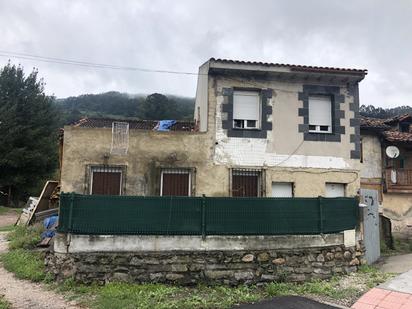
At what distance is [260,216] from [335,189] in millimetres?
6079

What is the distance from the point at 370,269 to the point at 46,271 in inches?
336

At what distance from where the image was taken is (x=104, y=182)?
1289 centimetres

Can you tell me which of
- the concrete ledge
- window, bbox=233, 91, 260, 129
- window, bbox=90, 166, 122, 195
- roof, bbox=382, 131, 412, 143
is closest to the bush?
window, bbox=90, 166, 122, 195

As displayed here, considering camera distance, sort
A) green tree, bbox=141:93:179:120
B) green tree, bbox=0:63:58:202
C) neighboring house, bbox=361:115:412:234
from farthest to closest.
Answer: green tree, bbox=141:93:179:120, green tree, bbox=0:63:58:202, neighboring house, bbox=361:115:412:234

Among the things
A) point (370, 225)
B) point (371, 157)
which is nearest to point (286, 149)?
point (370, 225)

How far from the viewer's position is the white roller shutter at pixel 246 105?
13820 mm

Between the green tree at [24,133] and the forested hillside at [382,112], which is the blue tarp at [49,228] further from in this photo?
the forested hillside at [382,112]

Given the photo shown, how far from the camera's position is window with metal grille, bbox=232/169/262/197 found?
535 inches

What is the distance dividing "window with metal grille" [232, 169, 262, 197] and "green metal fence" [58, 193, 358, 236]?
387cm

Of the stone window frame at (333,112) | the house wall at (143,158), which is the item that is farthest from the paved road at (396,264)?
the house wall at (143,158)

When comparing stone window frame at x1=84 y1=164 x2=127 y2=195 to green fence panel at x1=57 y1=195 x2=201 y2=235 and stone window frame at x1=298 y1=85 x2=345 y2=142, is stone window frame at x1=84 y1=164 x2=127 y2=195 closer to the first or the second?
green fence panel at x1=57 y1=195 x2=201 y2=235

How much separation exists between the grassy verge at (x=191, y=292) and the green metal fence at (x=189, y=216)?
4.02ft

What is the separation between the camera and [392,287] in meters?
8.48

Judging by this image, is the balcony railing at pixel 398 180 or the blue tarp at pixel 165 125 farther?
the balcony railing at pixel 398 180
